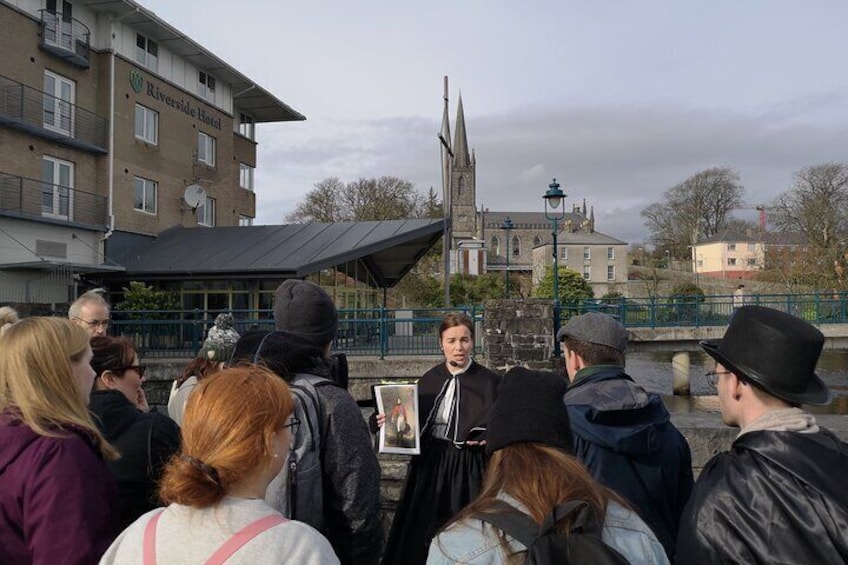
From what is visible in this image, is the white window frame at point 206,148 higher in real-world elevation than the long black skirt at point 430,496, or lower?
higher

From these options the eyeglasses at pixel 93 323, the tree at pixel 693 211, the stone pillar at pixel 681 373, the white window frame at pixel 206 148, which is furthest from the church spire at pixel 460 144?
the eyeglasses at pixel 93 323

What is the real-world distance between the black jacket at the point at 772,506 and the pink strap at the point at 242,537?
48.4 inches

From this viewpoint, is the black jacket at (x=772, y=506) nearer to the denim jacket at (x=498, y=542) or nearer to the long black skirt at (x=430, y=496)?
the denim jacket at (x=498, y=542)

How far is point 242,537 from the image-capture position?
1.54m

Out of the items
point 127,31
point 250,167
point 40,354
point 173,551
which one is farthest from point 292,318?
point 250,167

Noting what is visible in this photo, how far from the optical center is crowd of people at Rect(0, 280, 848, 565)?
1.59 meters

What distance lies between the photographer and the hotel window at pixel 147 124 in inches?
968

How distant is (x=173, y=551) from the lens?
1.53 meters

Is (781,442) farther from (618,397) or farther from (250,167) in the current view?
(250,167)

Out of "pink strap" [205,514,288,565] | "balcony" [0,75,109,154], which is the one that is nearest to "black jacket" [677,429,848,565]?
"pink strap" [205,514,288,565]

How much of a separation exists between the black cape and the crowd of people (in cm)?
88

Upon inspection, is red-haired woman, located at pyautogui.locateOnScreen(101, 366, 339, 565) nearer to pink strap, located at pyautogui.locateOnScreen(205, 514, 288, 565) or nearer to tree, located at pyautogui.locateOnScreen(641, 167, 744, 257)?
pink strap, located at pyautogui.locateOnScreen(205, 514, 288, 565)

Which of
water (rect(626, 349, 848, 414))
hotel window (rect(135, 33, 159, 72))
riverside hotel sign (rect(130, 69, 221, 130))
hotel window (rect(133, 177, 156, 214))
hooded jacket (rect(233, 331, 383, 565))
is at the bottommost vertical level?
water (rect(626, 349, 848, 414))

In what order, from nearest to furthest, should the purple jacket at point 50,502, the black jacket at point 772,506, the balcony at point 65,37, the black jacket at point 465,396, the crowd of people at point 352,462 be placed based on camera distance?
1. the crowd of people at point 352,462
2. the black jacket at point 772,506
3. the purple jacket at point 50,502
4. the black jacket at point 465,396
5. the balcony at point 65,37
